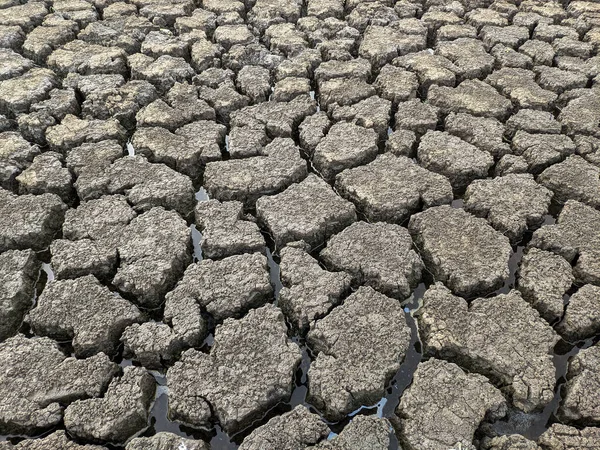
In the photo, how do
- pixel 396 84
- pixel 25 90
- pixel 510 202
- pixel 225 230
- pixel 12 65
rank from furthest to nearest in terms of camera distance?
1. pixel 12 65
2. pixel 396 84
3. pixel 25 90
4. pixel 510 202
5. pixel 225 230

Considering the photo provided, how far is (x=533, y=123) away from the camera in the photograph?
2604 mm

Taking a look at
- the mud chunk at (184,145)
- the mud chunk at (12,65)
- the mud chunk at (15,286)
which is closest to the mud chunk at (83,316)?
the mud chunk at (15,286)

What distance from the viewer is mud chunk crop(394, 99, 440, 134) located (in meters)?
2.65

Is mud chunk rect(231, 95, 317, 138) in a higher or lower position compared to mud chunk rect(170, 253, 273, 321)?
higher

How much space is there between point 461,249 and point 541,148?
881 millimetres

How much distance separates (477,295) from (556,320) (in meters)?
0.29

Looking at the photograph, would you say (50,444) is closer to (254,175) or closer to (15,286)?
(15,286)

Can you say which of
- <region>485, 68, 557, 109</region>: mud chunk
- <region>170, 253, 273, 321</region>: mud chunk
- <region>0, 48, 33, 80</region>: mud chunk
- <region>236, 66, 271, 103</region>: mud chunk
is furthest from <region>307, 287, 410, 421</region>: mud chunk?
<region>0, 48, 33, 80</region>: mud chunk

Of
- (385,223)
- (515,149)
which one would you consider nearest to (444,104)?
(515,149)

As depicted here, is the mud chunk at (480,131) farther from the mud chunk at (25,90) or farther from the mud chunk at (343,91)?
the mud chunk at (25,90)

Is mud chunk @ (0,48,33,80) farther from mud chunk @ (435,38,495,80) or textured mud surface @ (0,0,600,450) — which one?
mud chunk @ (435,38,495,80)

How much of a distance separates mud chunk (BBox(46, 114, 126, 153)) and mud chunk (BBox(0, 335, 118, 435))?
48.5 inches

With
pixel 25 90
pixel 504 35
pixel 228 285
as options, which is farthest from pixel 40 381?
pixel 504 35

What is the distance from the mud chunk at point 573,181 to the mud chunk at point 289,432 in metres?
1.63
